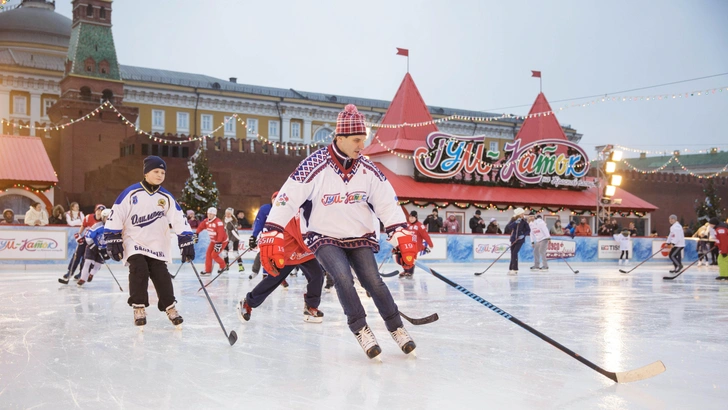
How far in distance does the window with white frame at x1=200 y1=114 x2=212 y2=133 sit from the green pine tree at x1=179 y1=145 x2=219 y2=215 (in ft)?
68.4

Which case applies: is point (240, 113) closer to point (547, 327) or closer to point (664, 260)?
point (664, 260)

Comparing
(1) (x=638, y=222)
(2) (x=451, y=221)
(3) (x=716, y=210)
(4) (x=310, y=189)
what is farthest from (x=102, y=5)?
(4) (x=310, y=189)

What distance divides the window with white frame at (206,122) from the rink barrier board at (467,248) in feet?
106

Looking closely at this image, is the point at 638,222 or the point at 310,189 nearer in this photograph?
the point at 310,189

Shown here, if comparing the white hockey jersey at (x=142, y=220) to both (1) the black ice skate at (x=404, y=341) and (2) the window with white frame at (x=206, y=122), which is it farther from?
(2) the window with white frame at (x=206, y=122)

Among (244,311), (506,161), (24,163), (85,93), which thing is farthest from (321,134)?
(244,311)

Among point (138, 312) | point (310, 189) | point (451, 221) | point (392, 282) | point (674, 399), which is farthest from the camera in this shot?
point (451, 221)

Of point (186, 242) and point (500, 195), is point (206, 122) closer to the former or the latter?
point (500, 195)

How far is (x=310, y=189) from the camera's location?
4820mm

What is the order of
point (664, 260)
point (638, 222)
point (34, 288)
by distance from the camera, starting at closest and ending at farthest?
point (34, 288)
point (664, 260)
point (638, 222)

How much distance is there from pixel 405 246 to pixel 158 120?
47.7 meters

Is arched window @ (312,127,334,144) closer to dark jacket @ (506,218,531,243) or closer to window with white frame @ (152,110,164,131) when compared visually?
window with white frame @ (152,110,164,131)

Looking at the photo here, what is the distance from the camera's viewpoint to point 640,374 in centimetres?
414

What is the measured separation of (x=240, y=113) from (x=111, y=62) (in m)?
12.8
